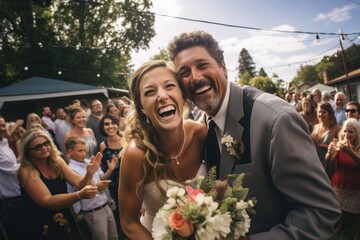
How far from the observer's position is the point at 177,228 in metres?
1.51

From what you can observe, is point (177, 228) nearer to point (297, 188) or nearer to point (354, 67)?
point (297, 188)

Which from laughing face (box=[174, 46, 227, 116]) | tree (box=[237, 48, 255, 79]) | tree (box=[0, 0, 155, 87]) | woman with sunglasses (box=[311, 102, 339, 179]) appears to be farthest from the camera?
tree (box=[237, 48, 255, 79])

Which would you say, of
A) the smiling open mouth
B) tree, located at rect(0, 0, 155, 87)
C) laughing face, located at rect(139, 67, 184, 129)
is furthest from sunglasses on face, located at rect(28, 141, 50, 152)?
tree, located at rect(0, 0, 155, 87)

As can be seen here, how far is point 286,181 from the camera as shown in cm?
185

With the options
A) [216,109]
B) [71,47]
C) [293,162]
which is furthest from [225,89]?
[71,47]

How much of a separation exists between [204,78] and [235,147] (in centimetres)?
72

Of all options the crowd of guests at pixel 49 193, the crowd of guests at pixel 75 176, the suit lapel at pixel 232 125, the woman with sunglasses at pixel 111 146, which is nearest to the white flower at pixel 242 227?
the suit lapel at pixel 232 125

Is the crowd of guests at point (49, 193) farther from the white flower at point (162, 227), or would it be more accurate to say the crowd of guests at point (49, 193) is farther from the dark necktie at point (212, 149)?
the white flower at point (162, 227)

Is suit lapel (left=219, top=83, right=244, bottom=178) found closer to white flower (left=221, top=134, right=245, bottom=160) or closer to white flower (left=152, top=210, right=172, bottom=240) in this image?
white flower (left=221, top=134, right=245, bottom=160)

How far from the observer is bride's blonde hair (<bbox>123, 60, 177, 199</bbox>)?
8.91 feet

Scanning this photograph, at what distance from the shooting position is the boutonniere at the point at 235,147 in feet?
6.88

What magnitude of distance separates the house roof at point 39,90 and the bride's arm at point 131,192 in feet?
60.7

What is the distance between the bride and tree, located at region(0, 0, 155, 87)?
2505 centimetres

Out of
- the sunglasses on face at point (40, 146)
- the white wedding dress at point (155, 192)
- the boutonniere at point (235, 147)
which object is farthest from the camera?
the sunglasses on face at point (40, 146)
